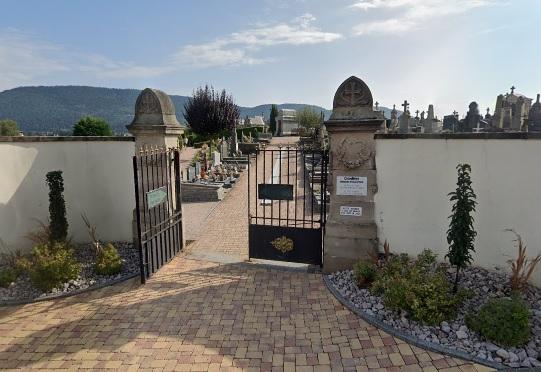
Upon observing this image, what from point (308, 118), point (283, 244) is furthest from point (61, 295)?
point (308, 118)

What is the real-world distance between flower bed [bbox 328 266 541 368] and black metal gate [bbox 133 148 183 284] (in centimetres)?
325

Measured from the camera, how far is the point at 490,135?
5152mm

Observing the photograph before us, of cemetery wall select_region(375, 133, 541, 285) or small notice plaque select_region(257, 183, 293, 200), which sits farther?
small notice plaque select_region(257, 183, 293, 200)

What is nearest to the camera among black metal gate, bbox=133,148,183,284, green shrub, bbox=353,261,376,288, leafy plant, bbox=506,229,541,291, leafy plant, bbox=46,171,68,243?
leafy plant, bbox=506,229,541,291

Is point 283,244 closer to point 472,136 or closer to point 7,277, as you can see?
point 472,136

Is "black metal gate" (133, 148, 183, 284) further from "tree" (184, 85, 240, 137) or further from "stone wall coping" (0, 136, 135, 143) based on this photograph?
"tree" (184, 85, 240, 137)

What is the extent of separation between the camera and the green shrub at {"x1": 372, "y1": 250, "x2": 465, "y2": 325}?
14.2 ft

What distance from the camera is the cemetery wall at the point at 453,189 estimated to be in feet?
16.2

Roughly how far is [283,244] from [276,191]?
3.51 feet

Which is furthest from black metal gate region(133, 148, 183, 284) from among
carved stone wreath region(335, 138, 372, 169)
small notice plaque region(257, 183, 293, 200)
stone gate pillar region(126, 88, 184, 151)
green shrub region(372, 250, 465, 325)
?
green shrub region(372, 250, 465, 325)

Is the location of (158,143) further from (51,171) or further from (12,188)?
(12,188)

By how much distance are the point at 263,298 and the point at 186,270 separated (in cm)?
187

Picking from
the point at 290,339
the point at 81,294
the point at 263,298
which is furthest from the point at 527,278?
the point at 81,294

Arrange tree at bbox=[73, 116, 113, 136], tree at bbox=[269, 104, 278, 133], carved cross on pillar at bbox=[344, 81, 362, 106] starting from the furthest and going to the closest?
tree at bbox=[269, 104, 278, 133] < tree at bbox=[73, 116, 113, 136] < carved cross on pillar at bbox=[344, 81, 362, 106]
